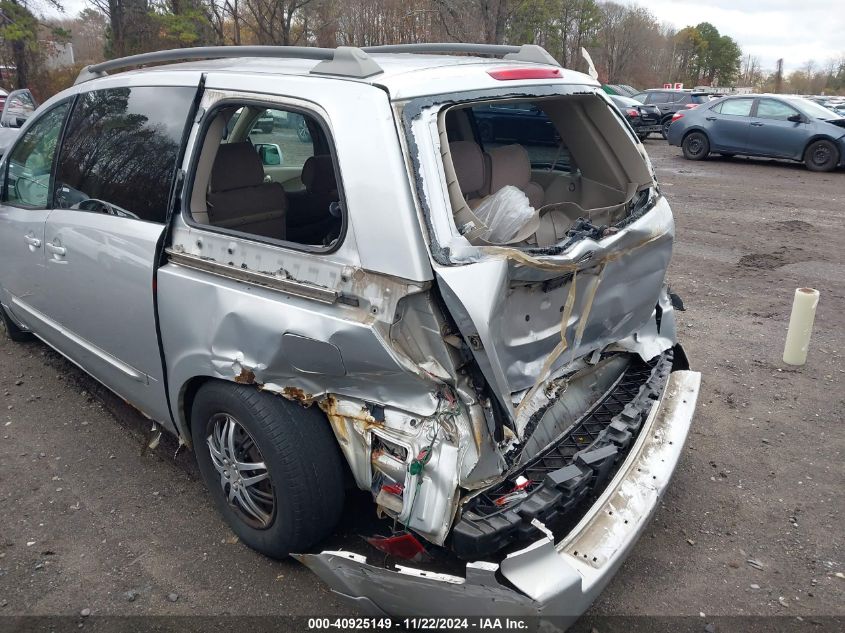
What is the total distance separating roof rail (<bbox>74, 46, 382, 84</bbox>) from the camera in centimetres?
248

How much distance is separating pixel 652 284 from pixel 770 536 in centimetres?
123

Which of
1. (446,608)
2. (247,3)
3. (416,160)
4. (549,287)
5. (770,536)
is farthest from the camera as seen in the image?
(247,3)

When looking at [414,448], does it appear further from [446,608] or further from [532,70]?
[532,70]

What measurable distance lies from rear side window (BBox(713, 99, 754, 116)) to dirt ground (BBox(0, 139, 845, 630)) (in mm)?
10439

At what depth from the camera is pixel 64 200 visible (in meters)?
3.56

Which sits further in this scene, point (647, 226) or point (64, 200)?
point (64, 200)

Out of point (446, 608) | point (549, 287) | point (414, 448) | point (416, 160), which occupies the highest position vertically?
point (416, 160)

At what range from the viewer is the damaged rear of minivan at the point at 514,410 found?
2115 millimetres

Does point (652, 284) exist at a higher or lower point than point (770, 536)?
higher

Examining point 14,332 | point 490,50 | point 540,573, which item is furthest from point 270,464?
point 14,332

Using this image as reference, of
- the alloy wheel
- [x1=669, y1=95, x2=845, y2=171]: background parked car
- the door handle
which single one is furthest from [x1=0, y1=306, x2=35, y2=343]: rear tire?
[x1=669, y1=95, x2=845, y2=171]: background parked car

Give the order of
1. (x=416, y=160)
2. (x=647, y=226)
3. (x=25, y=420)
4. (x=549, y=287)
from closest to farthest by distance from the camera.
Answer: (x=416, y=160)
(x=549, y=287)
(x=647, y=226)
(x=25, y=420)

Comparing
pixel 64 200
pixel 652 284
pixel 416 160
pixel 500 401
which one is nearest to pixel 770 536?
pixel 652 284

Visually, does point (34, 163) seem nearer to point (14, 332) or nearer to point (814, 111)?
point (14, 332)
